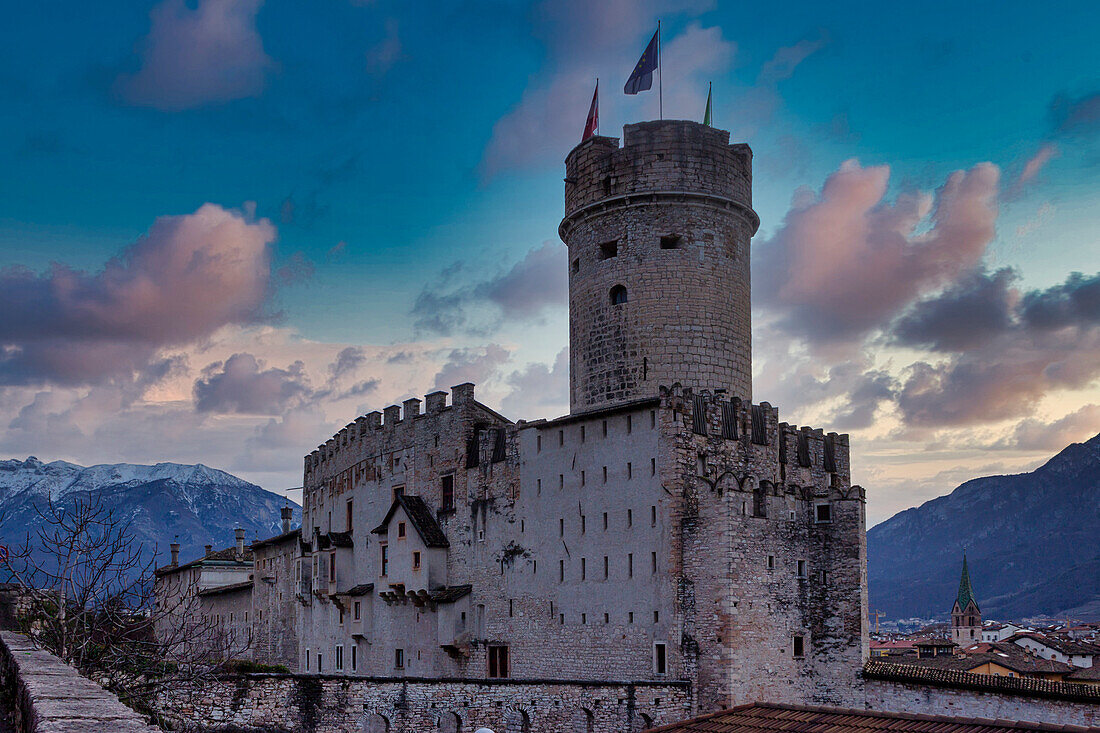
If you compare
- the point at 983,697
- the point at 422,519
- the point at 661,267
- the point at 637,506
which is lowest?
the point at 983,697

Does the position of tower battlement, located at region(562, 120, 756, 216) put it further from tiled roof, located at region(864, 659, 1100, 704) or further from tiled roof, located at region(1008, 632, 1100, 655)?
tiled roof, located at region(1008, 632, 1100, 655)

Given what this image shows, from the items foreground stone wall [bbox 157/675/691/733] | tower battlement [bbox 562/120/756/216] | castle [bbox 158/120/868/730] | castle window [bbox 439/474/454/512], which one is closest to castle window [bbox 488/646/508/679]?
castle [bbox 158/120/868/730]

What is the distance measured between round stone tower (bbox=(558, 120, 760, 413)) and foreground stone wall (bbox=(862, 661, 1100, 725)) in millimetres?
12201

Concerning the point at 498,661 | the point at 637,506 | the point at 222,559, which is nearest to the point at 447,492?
the point at 498,661

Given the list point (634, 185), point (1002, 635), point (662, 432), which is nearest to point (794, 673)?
point (662, 432)

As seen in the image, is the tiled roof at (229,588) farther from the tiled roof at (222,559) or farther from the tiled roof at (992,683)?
the tiled roof at (992,683)

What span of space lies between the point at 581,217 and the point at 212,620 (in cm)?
4302

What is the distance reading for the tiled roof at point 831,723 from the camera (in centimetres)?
2389

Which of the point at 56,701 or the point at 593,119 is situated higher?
the point at 593,119

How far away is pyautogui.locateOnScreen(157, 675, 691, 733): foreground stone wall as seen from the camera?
1207 inches

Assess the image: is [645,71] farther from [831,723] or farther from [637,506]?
[831,723]

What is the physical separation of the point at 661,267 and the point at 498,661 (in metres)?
16.2

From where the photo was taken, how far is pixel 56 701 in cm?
960

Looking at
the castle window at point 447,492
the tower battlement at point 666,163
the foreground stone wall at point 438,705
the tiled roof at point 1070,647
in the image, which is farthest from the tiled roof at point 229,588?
the tiled roof at point 1070,647
